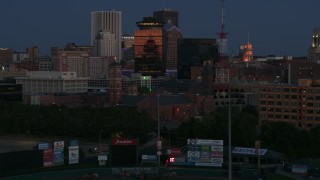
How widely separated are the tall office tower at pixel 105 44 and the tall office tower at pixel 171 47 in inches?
1061

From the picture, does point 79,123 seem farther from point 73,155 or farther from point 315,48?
point 315,48

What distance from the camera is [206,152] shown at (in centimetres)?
3172

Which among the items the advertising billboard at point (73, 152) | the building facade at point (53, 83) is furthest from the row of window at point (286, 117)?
the building facade at point (53, 83)

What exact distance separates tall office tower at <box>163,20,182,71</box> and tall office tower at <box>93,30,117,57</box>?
26960mm

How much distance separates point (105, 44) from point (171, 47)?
3172cm

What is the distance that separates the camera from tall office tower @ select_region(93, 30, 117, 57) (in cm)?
18675

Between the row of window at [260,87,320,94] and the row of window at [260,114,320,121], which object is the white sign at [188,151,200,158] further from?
the row of window at [260,87,320,94]

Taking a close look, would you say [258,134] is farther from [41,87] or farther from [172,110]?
[41,87]

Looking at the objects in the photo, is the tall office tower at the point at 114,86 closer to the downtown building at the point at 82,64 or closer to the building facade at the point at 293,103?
the building facade at the point at 293,103

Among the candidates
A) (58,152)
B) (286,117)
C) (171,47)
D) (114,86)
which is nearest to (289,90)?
(286,117)

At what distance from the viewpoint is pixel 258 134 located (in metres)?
41.3

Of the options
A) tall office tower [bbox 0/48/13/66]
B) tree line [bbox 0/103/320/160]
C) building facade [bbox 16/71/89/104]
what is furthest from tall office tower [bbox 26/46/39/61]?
tree line [bbox 0/103/320/160]

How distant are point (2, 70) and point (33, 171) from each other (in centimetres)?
9862

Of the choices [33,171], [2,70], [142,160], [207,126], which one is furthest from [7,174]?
[2,70]
